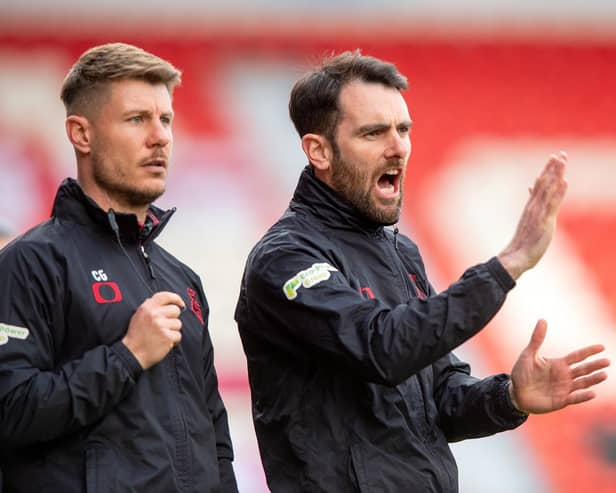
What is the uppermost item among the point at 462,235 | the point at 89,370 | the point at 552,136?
the point at 552,136

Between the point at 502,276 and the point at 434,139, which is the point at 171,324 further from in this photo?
the point at 434,139

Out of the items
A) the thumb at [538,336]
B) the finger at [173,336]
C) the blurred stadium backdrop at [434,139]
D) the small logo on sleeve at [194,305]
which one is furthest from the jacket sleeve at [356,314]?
the blurred stadium backdrop at [434,139]

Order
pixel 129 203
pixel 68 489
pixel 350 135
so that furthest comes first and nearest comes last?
pixel 350 135 < pixel 129 203 < pixel 68 489

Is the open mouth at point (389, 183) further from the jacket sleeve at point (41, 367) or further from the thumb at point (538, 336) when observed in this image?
the jacket sleeve at point (41, 367)

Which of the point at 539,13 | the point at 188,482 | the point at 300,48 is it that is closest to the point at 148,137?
the point at 188,482

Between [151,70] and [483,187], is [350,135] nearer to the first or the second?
[151,70]

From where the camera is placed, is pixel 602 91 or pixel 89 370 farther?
pixel 602 91

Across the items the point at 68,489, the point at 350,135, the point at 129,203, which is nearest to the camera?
the point at 68,489

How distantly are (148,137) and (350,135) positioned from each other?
56 centimetres

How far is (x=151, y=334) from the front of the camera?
266 cm

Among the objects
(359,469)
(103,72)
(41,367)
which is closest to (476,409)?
(359,469)

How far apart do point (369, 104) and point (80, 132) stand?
0.75 m

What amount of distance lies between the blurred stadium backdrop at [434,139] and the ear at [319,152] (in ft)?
11.9

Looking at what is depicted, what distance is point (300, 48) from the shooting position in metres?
7.39
